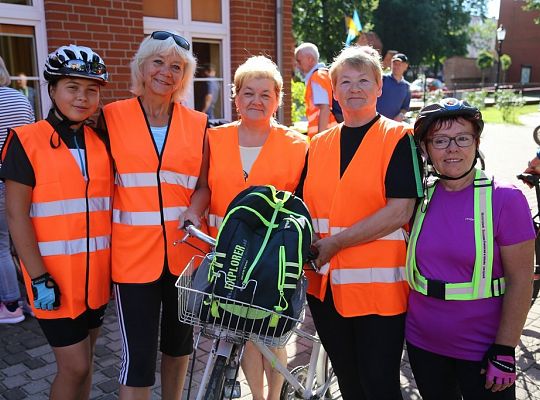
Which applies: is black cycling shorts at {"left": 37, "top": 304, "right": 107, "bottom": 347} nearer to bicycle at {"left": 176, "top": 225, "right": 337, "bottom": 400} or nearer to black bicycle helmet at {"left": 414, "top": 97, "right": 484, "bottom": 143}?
bicycle at {"left": 176, "top": 225, "right": 337, "bottom": 400}

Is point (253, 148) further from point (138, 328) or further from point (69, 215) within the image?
point (138, 328)

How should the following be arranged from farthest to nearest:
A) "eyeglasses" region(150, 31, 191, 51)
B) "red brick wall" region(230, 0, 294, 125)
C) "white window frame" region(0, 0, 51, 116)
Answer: "red brick wall" region(230, 0, 294, 125) → "white window frame" region(0, 0, 51, 116) → "eyeglasses" region(150, 31, 191, 51)

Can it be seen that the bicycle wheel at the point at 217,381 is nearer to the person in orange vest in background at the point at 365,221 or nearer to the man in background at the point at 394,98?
the person in orange vest in background at the point at 365,221

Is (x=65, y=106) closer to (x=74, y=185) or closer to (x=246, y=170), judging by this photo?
(x=74, y=185)

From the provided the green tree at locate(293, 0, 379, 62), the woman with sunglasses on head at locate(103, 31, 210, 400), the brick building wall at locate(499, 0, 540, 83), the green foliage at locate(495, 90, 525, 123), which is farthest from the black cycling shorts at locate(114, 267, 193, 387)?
the brick building wall at locate(499, 0, 540, 83)

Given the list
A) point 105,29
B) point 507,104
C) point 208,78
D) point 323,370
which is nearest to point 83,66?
point 323,370

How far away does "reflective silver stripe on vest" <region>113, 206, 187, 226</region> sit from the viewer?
2.62 meters

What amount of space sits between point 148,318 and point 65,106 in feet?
3.65

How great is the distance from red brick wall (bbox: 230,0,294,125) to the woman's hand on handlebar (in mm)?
4356

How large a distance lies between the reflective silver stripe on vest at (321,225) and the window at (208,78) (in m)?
4.41

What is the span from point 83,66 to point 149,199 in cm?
71

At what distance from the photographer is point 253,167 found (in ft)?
9.09

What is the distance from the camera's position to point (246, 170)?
279 centimetres

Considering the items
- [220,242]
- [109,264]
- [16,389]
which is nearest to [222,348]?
[220,242]
